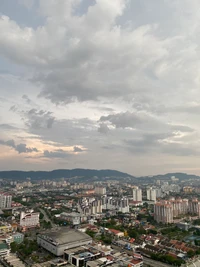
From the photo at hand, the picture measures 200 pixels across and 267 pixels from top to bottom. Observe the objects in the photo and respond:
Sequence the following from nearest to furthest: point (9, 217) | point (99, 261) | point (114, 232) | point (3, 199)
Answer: point (99, 261)
point (114, 232)
point (9, 217)
point (3, 199)

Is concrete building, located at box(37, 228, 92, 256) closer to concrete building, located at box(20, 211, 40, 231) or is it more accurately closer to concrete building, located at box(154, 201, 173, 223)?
concrete building, located at box(20, 211, 40, 231)

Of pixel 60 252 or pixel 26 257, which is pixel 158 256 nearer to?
pixel 60 252

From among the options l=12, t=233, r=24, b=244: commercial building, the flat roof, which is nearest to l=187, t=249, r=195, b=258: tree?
the flat roof

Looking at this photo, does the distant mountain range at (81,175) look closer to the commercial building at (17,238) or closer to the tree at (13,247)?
the commercial building at (17,238)

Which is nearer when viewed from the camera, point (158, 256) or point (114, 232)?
point (158, 256)

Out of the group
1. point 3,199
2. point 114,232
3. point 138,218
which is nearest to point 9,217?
point 3,199

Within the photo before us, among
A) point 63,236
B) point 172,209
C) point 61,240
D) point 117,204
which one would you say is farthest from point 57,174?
point 61,240
